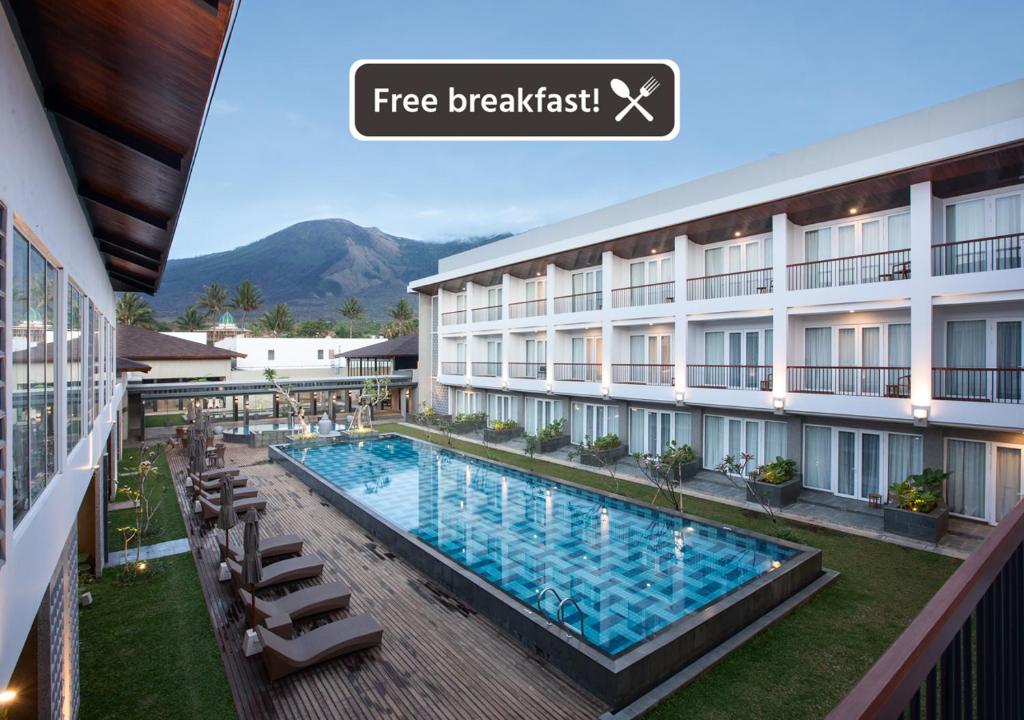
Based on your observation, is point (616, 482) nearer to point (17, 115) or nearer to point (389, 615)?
point (389, 615)

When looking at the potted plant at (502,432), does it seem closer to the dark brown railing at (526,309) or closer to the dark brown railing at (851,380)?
the dark brown railing at (526,309)

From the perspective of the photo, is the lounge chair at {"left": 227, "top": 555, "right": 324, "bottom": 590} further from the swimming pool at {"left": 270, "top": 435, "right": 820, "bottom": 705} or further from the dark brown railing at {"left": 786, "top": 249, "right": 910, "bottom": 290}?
the dark brown railing at {"left": 786, "top": 249, "right": 910, "bottom": 290}

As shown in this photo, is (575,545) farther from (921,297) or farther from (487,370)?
(487,370)

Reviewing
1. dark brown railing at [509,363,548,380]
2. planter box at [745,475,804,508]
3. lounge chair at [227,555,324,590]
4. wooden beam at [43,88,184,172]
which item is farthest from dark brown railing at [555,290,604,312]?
wooden beam at [43,88,184,172]

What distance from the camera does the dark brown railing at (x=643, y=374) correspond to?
65.7ft

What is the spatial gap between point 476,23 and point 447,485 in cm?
5593

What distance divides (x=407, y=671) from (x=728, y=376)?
1477cm

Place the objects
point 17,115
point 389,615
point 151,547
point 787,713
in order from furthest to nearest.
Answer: point 151,547, point 389,615, point 787,713, point 17,115

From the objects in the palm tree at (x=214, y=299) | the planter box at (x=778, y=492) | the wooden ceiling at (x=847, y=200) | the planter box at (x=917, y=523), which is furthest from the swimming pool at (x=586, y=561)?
the palm tree at (x=214, y=299)

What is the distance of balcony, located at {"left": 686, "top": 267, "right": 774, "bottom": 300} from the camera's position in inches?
685

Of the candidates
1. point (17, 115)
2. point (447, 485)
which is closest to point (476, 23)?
point (447, 485)

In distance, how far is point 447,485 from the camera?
18.3 metres

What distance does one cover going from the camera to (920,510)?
1252 cm

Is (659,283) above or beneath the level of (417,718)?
above
